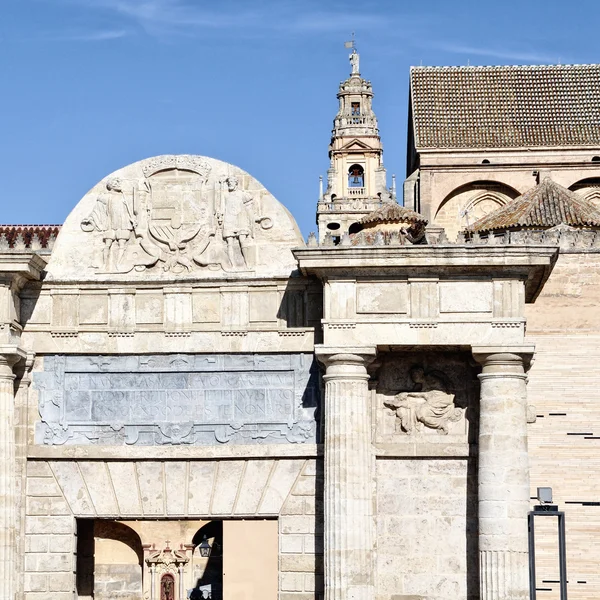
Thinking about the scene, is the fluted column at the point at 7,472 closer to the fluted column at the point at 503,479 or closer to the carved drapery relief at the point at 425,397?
the carved drapery relief at the point at 425,397

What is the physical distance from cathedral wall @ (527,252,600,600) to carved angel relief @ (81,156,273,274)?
1321cm

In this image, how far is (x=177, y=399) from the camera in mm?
18438

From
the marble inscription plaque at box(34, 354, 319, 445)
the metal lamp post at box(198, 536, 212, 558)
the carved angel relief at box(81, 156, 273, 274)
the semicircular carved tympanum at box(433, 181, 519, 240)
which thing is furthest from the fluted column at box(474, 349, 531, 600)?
the semicircular carved tympanum at box(433, 181, 519, 240)

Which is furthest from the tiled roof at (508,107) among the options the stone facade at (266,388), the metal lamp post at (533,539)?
the metal lamp post at (533,539)

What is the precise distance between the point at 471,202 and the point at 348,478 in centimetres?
3217

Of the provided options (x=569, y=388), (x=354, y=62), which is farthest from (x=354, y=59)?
(x=569, y=388)

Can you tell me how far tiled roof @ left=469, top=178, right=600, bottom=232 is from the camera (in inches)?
1411

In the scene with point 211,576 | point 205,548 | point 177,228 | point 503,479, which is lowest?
point 211,576

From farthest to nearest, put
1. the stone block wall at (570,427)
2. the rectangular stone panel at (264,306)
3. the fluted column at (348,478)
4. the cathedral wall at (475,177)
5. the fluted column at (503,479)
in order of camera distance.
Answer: the cathedral wall at (475,177) → the stone block wall at (570,427) → the rectangular stone panel at (264,306) → the fluted column at (348,478) → the fluted column at (503,479)

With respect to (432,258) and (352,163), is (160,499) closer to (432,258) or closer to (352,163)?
(432,258)

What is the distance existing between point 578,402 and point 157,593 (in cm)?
1142

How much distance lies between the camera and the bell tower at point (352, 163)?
218ft

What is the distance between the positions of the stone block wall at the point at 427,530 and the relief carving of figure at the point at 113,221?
4.10 metres

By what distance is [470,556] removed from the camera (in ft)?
58.3
